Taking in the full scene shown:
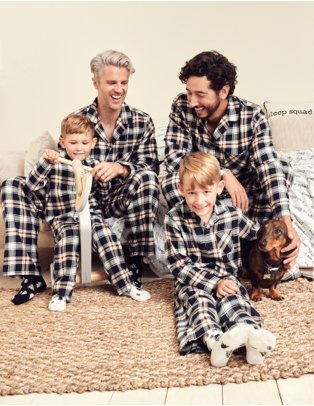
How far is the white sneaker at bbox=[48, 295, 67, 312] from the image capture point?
2.27m

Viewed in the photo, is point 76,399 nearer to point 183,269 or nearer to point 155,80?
point 183,269

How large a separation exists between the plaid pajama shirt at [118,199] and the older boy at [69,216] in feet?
0.14

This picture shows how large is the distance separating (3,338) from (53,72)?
7.35 ft

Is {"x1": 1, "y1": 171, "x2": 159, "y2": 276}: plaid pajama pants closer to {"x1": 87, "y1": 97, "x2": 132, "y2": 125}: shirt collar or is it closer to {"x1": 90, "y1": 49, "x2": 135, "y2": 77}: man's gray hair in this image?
{"x1": 87, "y1": 97, "x2": 132, "y2": 125}: shirt collar

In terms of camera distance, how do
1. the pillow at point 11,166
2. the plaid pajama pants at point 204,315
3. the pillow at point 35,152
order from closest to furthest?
the plaid pajama pants at point 204,315 → the pillow at point 35,152 → the pillow at point 11,166

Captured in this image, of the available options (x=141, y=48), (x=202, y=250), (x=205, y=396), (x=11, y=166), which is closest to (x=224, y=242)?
(x=202, y=250)

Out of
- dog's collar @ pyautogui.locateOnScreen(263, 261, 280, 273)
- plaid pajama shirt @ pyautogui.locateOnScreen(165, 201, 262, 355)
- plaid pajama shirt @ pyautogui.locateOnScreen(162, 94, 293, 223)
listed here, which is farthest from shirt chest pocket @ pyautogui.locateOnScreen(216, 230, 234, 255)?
plaid pajama shirt @ pyautogui.locateOnScreen(162, 94, 293, 223)

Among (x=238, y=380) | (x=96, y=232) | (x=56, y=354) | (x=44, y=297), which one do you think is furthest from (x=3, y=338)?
(x=238, y=380)

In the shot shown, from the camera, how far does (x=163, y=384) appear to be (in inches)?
64.2

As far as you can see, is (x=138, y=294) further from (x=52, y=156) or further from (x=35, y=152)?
(x=35, y=152)

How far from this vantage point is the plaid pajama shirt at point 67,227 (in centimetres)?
238

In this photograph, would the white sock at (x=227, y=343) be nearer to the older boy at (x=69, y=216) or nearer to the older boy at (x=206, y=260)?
the older boy at (x=206, y=260)

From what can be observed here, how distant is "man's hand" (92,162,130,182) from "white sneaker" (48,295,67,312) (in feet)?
1.57

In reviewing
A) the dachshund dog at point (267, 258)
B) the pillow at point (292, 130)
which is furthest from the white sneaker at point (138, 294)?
the pillow at point (292, 130)
